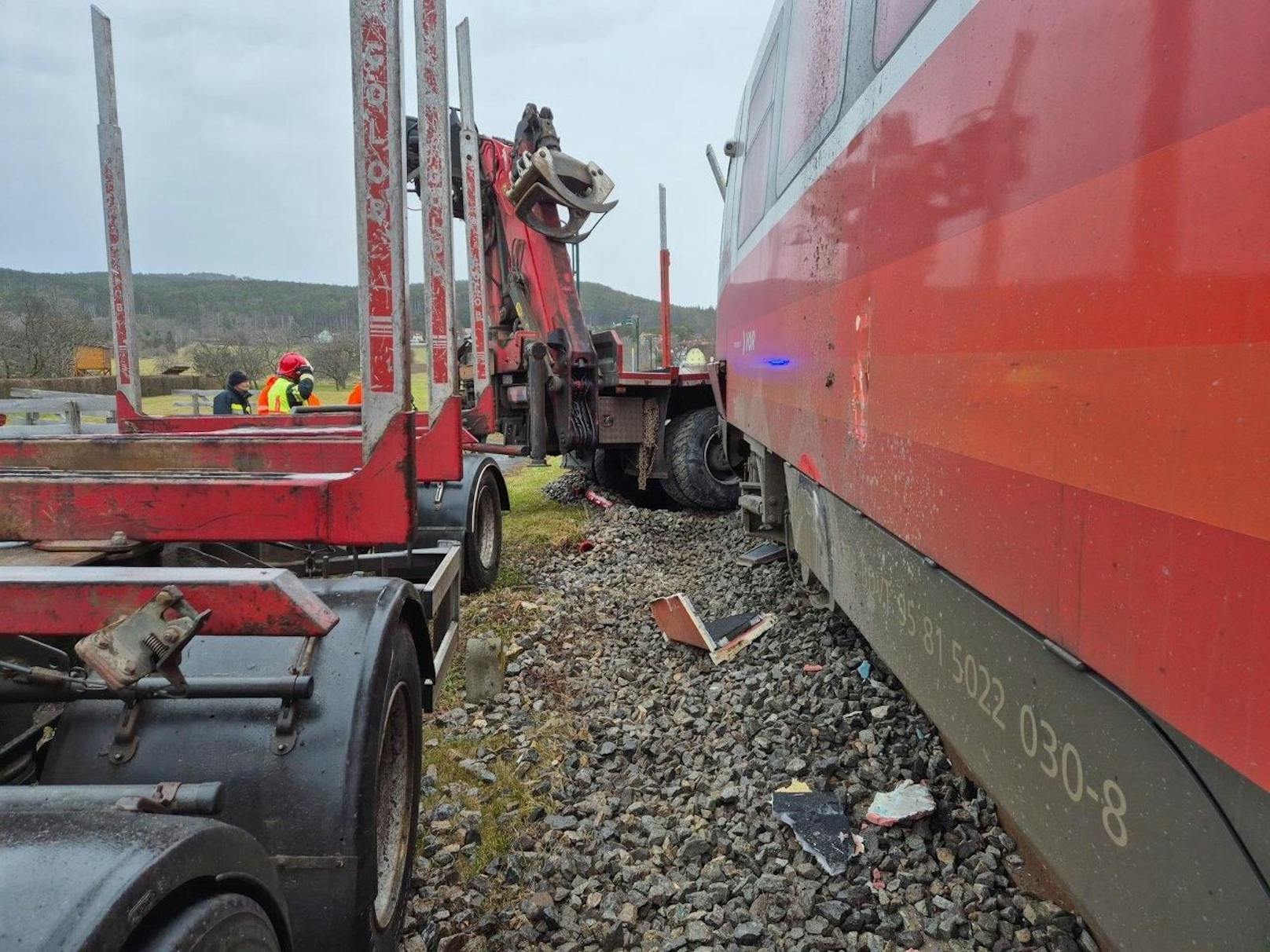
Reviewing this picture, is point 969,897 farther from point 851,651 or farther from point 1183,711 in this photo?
point 851,651

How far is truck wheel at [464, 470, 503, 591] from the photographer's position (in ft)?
18.4

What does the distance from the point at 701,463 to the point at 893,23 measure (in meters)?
6.90

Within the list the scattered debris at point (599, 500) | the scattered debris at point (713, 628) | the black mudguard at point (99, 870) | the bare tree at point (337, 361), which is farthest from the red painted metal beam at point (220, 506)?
the bare tree at point (337, 361)

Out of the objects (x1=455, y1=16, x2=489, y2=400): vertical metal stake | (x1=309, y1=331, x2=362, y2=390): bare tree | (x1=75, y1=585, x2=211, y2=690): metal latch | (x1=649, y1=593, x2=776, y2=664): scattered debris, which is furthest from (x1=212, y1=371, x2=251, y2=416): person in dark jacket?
(x1=309, y1=331, x2=362, y2=390): bare tree

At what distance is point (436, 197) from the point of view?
3.50 metres

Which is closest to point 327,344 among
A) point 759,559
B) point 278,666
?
point 759,559

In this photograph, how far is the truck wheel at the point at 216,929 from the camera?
108 centimetres

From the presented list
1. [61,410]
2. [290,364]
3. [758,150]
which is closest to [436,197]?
[758,150]

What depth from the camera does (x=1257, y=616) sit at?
0.93 meters

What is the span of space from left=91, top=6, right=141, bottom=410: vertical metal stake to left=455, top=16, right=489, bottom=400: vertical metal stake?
10.1 ft

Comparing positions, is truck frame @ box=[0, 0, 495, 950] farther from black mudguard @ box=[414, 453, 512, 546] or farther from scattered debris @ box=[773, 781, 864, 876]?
black mudguard @ box=[414, 453, 512, 546]

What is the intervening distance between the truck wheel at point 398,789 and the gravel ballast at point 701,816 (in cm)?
34

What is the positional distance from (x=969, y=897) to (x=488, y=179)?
26.2 ft

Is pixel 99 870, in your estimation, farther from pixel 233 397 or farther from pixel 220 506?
pixel 233 397
